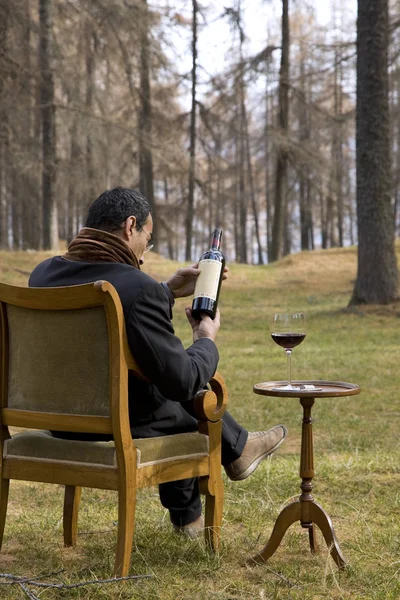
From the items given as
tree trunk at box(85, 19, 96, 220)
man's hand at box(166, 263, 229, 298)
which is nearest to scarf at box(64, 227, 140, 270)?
man's hand at box(166, 263, 229, 298)

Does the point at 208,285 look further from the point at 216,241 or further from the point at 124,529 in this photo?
the point at 124,529

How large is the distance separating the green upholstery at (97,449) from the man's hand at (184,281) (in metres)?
0.74

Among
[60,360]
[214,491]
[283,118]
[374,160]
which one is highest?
[283,118]

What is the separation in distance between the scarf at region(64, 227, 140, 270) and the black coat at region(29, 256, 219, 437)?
0.16 ft

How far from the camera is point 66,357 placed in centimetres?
305

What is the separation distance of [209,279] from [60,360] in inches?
27.4

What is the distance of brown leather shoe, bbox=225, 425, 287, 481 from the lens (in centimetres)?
363

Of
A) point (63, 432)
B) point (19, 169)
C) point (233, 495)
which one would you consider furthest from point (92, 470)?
point (19, 169)

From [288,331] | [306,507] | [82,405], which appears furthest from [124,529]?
[288,331]

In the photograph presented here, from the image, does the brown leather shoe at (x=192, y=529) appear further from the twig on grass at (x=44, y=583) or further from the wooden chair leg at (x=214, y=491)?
the twig on grass at (x=44, y=583)

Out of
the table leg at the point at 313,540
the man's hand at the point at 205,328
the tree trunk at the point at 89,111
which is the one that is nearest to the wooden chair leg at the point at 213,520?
the table leg at the point at 313,540

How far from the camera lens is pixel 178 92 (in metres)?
28.6

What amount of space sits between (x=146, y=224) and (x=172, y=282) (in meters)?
0.41

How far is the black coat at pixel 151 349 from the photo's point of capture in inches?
118
